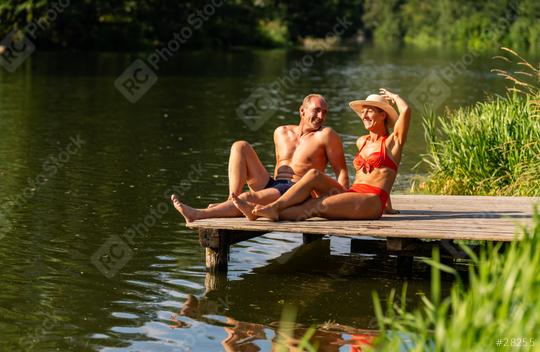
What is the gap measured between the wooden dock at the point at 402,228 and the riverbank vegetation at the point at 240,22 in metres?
41.6

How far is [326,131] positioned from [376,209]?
2.89ft

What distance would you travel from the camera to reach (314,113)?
9867mm

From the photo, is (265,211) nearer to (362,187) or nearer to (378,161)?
(362,187)

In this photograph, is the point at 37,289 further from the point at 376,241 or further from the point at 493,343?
the point at 493,343

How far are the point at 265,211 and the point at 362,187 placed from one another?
92cm

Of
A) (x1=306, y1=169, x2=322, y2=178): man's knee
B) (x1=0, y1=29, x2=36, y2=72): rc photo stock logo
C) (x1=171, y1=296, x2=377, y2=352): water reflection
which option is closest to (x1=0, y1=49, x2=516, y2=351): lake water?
(x1=171, y1=296, x2=377, y2=352): water reflection

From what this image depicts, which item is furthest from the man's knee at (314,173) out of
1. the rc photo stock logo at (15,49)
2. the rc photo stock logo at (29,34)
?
the rc photo stock logo at (29,34)

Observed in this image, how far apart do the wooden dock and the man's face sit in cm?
92

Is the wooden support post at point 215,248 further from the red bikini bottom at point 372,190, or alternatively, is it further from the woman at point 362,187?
the red bikini bottom at point 372,190

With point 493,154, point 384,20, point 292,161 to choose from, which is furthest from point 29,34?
point 384,20

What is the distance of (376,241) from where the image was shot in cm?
1071

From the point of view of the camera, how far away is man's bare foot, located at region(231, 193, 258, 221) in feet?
30.6

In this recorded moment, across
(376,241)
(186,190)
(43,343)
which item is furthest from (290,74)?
(43,343)

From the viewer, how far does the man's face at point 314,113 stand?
984cm
